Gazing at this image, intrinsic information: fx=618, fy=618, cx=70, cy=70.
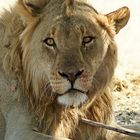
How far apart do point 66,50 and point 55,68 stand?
148 millimetres

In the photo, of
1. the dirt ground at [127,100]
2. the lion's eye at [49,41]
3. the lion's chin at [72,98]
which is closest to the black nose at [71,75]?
the lion's chin at [72,98]

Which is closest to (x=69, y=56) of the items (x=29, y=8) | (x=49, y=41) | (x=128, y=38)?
(x=49, y=41)

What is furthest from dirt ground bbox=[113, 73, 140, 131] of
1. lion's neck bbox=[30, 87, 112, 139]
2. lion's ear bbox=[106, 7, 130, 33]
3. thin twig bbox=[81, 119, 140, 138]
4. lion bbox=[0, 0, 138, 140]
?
lion's ear bbox=[106, 7, 130, 33]

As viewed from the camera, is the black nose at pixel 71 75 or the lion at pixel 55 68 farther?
the lion at pixel 55 68

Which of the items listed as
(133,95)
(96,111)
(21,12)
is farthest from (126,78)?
(21,12)

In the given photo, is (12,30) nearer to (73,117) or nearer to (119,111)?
(73,117)

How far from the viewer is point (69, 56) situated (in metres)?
4.29

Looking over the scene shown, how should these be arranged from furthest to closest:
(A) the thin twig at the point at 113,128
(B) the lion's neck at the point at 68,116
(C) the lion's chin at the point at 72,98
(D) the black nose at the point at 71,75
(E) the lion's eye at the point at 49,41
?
(B) the lion's neck at the point at 68,116, (A) the thin twig at the point at 113,128, (E) the lion's eye at the point at 49,41, (C) the lion's chin at the point at 72,98, (D) the black nose at the point at 71,75

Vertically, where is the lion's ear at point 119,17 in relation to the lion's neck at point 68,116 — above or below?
above

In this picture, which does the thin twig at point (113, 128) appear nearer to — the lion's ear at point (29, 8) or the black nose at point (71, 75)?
the black nose at point (71, 75)

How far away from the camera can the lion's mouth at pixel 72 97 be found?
14.0 ft

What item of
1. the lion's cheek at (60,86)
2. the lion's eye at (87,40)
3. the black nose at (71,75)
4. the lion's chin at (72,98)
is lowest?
the lion's chin at (72,98)

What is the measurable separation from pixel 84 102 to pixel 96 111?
0.95ft

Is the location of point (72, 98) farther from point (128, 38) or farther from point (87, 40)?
point (128, 38)
